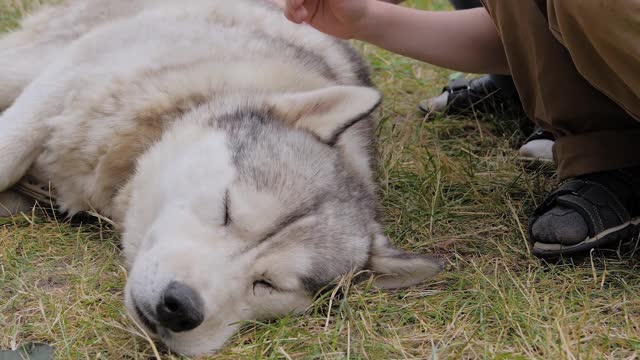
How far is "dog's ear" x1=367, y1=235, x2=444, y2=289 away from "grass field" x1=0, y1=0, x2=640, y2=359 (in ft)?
0.16

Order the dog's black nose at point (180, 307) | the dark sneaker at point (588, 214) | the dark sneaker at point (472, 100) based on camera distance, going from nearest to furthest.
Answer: the dog's black nose at point (180, 307)
the dark sneaker at point (588, 214)
the dark sneaker at point (472, 100)

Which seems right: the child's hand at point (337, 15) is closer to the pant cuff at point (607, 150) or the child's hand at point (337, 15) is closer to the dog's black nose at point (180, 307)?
the pant cuff at point (607, 150)

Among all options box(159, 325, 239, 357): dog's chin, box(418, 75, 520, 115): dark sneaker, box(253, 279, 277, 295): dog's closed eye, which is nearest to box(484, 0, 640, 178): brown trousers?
box(418, 75, 520, 115): dark sneaker

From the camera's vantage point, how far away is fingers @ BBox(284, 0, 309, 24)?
2.78m

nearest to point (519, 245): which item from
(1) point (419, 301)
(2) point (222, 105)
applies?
(1) point (419, 301)

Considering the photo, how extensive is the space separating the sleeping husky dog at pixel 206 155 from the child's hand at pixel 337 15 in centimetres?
17

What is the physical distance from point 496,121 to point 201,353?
2.52m

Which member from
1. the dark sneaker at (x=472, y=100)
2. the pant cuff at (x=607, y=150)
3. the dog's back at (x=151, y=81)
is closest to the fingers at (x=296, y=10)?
the dog's back at (x=151, y=81)

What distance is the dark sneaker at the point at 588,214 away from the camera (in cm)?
286

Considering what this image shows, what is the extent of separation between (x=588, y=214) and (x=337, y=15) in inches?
46.9

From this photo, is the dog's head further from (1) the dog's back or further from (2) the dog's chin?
(1) the dog's back

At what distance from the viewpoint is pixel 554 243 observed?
286cm

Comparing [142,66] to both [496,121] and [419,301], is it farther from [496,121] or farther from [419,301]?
[496,121]

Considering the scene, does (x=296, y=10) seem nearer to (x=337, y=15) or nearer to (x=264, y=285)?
(x=337, y=15)
